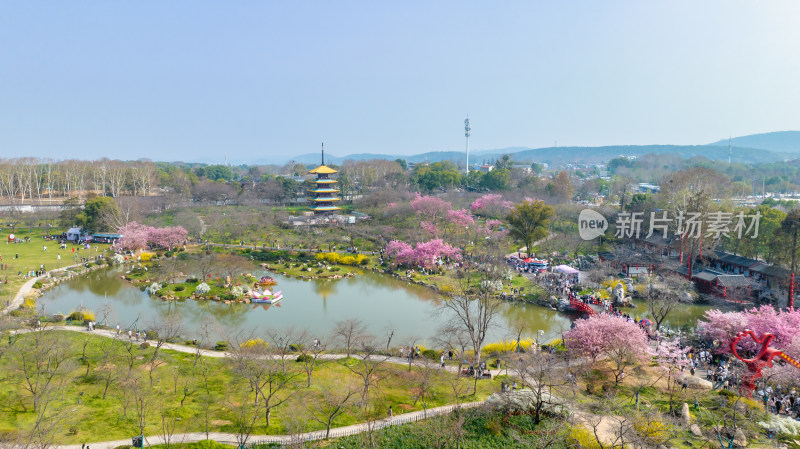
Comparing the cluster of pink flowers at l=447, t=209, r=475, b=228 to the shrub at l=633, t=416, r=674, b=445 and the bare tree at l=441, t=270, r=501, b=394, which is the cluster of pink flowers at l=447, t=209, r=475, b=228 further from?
the shrub at l=633, t=416, r=674, b=445

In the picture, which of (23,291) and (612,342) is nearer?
(612,342)

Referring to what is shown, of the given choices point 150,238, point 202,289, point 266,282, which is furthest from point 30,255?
point 266,282

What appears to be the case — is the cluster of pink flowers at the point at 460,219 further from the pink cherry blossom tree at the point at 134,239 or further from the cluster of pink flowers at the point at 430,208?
the pink cherry blossom tree at the point at 134,239

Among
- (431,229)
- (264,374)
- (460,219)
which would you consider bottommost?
(264,374)

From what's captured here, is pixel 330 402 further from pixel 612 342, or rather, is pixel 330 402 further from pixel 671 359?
pixel 671 359

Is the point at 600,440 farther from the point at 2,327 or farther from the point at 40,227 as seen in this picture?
the point at 40,227

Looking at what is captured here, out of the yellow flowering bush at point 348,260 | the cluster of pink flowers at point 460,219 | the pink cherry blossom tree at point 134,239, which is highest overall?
the cluster of pink flowers at point 460,219

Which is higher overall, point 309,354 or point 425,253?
point 425,253

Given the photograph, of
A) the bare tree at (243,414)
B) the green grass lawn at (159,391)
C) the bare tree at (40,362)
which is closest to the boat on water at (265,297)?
the green grass lawn at (159,391)
